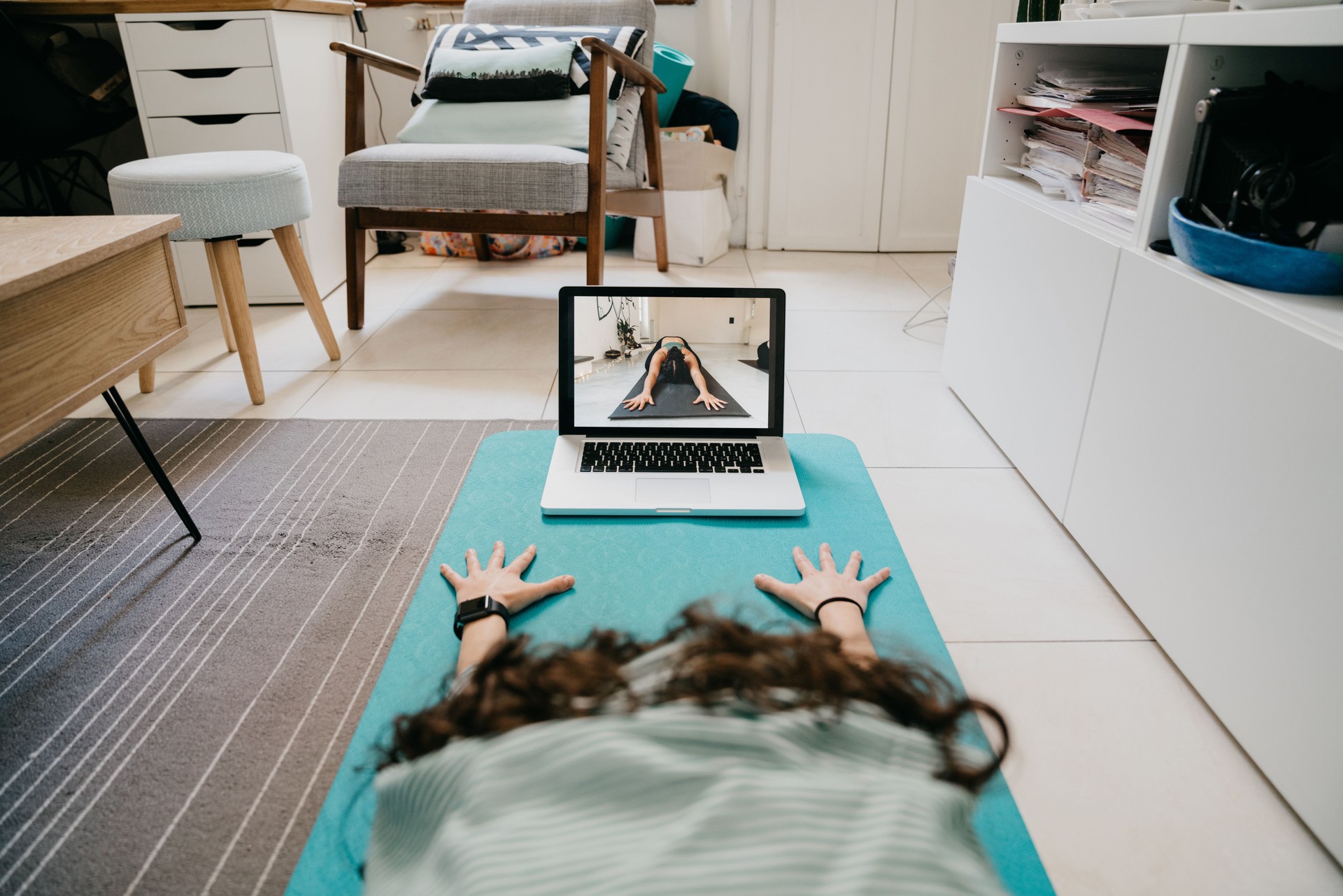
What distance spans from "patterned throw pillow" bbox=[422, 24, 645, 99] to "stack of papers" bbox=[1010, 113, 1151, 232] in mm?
1302

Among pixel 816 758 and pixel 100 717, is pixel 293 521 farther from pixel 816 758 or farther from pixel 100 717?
pixel 816 758

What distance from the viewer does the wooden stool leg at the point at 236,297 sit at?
1.94 m

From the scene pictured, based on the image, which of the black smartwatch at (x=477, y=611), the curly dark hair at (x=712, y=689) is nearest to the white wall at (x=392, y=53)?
the black smartwatch at (x=477, y=611)

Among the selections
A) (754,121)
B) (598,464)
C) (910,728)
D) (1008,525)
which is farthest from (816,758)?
(754,121)

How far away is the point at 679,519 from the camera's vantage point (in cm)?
101

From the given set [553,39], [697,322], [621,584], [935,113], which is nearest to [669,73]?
[553,39]

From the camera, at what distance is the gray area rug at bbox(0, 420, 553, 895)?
94cm

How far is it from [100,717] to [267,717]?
22cm

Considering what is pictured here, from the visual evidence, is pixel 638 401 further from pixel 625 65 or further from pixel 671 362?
pixel 625 65

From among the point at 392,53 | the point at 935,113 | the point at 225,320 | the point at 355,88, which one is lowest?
the point at 225,320

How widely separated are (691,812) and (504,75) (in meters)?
2.43

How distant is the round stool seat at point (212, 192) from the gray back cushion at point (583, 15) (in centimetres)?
103

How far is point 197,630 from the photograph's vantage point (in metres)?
1.26

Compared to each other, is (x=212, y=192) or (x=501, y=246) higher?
(x=212, y=192)
